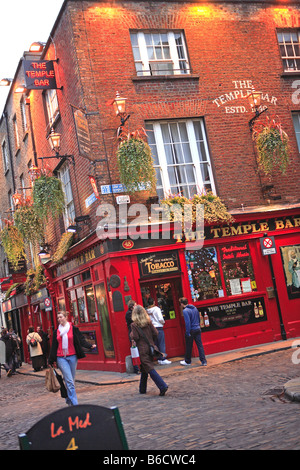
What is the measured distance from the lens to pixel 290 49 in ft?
55.6

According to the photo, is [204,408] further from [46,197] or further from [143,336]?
[46,197]

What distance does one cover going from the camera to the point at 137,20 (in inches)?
603

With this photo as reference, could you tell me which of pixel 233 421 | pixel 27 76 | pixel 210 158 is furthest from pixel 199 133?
pixel 233 421

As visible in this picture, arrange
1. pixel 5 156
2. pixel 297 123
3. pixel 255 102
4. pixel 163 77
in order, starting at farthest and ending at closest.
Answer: pixel 5 156 → pixel 297 123 → pixel 255 102 → pixel 163 77

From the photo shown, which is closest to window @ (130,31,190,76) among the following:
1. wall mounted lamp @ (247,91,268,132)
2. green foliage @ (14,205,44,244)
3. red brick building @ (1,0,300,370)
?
red brick building @ (1,0,300,370)


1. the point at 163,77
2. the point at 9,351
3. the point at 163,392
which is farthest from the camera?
the point at 9,351

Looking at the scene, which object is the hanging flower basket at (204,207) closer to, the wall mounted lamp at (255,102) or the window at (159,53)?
the wall mounted lamp at (255,102)

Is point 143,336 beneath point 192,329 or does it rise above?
above

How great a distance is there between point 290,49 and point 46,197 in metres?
9.10

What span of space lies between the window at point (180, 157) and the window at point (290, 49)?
3765mm

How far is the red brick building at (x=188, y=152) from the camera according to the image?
1440cm

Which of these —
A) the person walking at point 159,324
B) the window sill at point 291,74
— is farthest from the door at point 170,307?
the window sill at point 291,74

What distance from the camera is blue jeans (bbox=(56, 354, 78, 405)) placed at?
9430mm

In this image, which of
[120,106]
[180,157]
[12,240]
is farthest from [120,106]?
[12,240]
